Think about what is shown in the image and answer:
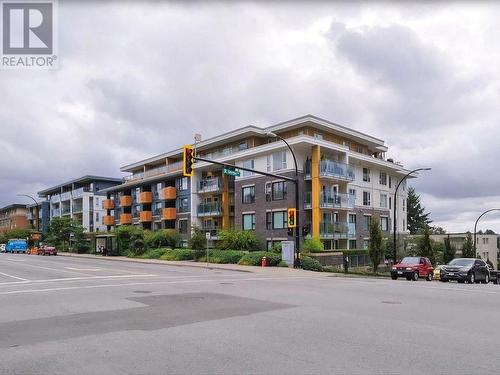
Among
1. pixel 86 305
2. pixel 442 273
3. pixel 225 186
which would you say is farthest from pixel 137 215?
pixel 86 305

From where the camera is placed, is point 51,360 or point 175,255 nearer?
point 51,360

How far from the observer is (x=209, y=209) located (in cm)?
5300

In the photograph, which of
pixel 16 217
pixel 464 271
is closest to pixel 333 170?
pixel 464 271

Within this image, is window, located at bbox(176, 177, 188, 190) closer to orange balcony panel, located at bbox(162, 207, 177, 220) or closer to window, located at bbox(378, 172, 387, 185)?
orange balcony panel, located at bbox(162, 207, 177, 220)

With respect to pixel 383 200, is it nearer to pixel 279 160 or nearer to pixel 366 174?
pixel 366 174

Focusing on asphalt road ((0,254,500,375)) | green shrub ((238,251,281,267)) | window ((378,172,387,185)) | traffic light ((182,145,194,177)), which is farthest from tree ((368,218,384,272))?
asphalt road ((0,254,500,375))

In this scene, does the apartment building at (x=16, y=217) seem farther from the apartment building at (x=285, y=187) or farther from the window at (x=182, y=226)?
the window at (x=182, y=226)

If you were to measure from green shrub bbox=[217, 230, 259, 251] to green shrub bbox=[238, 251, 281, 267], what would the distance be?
226 inches

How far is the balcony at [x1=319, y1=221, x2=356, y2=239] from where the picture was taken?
136 feet

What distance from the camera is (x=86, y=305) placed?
1248cm

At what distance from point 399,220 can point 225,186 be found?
74.7 ft

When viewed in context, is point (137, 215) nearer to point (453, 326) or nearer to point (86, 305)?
point (86, 305)

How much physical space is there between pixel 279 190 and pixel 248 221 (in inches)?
214

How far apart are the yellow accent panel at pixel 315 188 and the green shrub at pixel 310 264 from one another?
7690 millimetres
